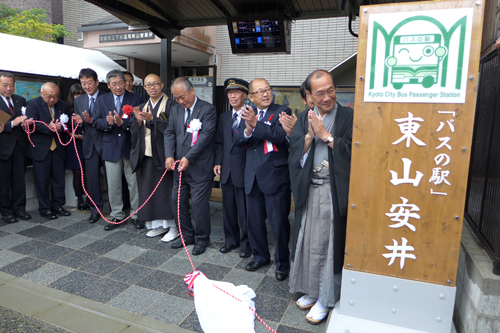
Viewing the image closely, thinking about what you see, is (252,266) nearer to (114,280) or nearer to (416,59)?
(114,280)

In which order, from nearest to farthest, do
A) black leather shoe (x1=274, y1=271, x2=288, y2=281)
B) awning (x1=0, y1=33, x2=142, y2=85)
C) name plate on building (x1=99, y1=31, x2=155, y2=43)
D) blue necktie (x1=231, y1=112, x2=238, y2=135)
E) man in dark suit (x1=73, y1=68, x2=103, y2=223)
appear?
black leather shoe (x1=274, y1=271, x2=288, y2=281), blue necktie (x1=231, y1=112, x2=238, y2=135), man in dark suit (x1=73, y1=68, x2=103, y2=223), awning (x1=0, y1=33, x2=142, y2=85), name plate on building (x1=99, y1=31, x2=155, y2=43)

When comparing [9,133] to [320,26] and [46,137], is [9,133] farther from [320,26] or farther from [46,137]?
[320,26]

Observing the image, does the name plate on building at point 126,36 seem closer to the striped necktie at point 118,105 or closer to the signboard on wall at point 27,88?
the signboard on wall at point 27,88

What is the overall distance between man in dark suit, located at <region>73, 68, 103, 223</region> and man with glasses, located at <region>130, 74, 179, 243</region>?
83 centimetres

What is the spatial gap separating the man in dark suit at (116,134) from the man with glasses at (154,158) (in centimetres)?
29

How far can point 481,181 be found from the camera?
3.06m

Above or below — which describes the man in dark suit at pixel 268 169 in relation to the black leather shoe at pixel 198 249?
above

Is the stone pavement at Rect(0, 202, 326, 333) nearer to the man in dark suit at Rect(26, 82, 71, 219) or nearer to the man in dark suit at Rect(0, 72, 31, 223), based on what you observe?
the man in dark suit at Rect(0, 72, 31, 223)

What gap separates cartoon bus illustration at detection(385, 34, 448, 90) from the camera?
2285 mm

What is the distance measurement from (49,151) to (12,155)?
512 millimetres

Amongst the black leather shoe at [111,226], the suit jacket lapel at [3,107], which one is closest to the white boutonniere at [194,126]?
the black leather shoe at [111,226]

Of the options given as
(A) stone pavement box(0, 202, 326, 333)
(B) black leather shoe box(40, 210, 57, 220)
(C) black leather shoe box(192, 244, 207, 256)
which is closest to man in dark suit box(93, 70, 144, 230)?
(A) stone pavement box(0, 202, 326, 333)

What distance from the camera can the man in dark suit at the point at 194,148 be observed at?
Answer: 170 inches

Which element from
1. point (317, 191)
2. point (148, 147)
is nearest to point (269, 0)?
point (148, 147)
